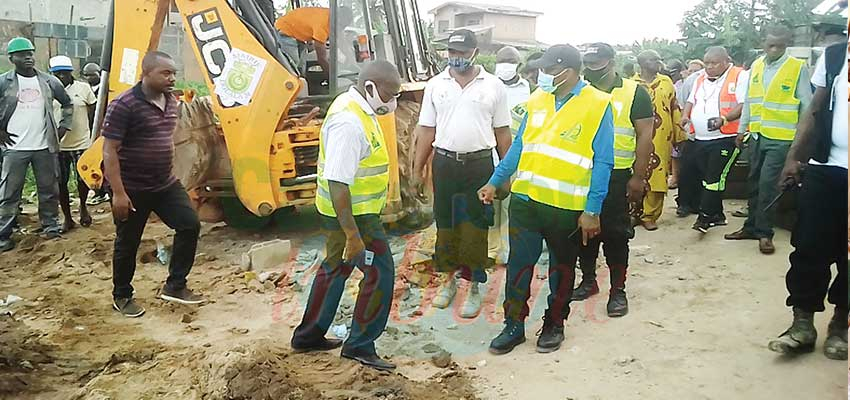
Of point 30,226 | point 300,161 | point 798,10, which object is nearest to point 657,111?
point 798,10

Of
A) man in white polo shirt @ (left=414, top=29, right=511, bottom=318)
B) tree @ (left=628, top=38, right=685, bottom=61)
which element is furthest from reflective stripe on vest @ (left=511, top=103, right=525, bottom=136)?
tree @ (left=628, top=38, right=685, bottom=61)

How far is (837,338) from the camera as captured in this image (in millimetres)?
3314

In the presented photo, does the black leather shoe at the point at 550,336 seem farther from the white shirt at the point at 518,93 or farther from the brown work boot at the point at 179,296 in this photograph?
the brown work boot at the point at 179,296

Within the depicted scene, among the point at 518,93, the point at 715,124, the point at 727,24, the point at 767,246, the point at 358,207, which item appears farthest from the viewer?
the point at 727,24

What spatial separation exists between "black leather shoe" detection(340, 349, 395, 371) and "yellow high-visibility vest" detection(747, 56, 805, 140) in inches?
122

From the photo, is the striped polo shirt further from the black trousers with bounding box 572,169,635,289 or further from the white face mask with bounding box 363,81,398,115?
the black trousers with bounding box 572,169,635,289

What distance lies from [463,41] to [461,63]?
0.13m

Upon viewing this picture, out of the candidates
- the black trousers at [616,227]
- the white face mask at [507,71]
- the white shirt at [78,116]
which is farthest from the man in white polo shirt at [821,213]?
the white shirt at [78,116]

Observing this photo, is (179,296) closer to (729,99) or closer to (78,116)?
(78,116)

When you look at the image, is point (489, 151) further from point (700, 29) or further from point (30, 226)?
point (30, 226)

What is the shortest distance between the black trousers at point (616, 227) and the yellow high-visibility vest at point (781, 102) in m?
1.28

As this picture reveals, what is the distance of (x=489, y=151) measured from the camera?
464 centimetres

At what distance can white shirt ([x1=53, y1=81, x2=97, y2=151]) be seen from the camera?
7.05 m

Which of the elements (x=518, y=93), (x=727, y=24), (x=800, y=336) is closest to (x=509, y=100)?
(x=518, y=93)
